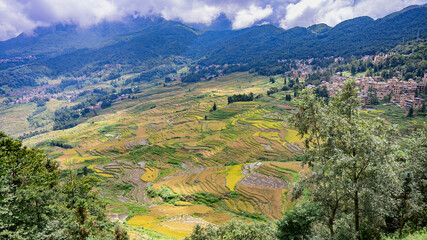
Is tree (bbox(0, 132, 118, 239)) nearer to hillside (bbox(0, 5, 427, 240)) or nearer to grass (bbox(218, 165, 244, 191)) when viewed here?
hillside (bbox(0, 5, 427, 240))

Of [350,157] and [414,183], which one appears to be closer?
[350,157]

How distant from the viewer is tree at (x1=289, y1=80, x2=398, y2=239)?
11555 millimetres

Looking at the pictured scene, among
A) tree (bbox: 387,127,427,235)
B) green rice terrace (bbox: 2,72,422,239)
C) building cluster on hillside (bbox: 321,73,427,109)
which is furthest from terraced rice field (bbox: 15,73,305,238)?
building cluster on hillside (bbox: 321,73,427,109)

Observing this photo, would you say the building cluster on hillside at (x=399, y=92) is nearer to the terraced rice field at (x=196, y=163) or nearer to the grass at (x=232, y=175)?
the terraced rice field at (x=196, y=163)

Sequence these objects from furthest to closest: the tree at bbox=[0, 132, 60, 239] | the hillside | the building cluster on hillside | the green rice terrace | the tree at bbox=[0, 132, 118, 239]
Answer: the building cluster on hillside < the green rice terrace < the tree at bbox=[0, 132, 118, 239] < the tree at bbox=[0, 132, 60, 239] < the hillside

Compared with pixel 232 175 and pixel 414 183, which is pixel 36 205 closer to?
pixel 414 183

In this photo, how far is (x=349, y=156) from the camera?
12430 millimetres

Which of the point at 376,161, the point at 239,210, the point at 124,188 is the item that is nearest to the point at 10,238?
the point at 376,161

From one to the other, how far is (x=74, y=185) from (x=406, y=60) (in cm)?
16483

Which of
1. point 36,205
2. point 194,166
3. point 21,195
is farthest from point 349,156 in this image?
point 194,166

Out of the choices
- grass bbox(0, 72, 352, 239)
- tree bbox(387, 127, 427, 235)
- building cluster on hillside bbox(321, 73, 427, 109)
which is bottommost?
grass bbox(0, 72, 352, 239)

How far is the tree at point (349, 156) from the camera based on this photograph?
11.6 metres

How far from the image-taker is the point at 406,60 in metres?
115

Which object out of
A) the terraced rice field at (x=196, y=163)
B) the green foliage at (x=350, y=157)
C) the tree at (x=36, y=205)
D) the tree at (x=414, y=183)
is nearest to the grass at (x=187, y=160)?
the terraced rice field at (x=196, y=163)
